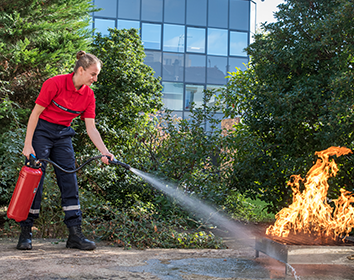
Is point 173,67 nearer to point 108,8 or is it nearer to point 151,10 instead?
point 151,10

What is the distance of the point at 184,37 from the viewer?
14.7m

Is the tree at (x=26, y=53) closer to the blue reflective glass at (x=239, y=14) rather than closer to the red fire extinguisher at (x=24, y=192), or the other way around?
the red fire extinguisher at (x=24, y=192)

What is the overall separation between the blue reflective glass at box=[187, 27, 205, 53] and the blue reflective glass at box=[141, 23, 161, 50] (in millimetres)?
1301

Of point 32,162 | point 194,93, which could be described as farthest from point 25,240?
point 194,93

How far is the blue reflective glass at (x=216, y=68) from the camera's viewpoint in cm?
1488

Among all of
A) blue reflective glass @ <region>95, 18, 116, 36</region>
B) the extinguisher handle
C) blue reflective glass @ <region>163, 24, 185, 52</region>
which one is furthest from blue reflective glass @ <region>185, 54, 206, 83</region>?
the extinguisher handle

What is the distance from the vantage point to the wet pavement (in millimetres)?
2818

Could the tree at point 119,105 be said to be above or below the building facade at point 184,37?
below

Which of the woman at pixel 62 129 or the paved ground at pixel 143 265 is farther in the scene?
the woman at pixel 62 129

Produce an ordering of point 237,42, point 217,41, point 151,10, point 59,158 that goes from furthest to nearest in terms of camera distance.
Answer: point 237,42 → point 217,41 → point 151,10 → point 59,158

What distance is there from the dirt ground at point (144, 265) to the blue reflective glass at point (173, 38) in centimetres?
1186

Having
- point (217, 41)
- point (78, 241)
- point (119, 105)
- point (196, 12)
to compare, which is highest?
point (196, 12)

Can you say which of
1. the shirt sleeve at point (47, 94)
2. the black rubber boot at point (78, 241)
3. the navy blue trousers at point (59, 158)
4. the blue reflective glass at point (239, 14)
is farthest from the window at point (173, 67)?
the black rubber boot at point (78, 241)

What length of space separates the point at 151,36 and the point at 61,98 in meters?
11.7
